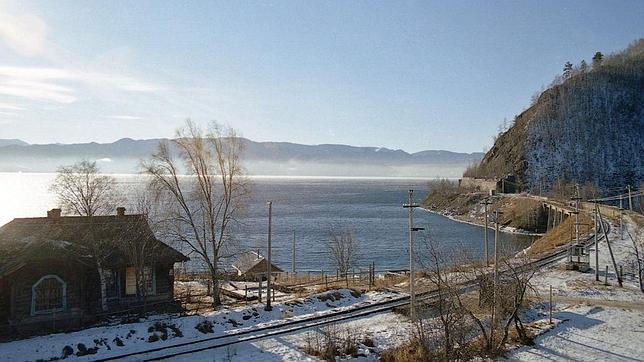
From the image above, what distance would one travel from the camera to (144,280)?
96.9ft

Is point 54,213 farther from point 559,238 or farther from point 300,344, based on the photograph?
point 559,238

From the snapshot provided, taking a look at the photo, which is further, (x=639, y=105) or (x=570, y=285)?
(x=639, y=105)

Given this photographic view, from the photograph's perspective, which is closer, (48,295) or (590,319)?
(48,295)

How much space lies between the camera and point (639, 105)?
170 m

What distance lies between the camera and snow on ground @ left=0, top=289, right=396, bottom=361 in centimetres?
2053

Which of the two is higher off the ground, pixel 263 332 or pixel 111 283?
pixel 111 283

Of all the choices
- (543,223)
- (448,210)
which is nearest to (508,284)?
(543,223)

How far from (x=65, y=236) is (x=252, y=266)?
59.1ft

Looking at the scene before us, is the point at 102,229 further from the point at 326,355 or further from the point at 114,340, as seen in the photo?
the point at 326,355

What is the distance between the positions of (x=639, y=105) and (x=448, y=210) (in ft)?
276

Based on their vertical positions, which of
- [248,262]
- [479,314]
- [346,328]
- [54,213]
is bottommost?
[248,262]

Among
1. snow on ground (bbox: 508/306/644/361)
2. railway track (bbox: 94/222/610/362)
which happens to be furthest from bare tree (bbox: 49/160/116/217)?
snow on ground (bbox: 508/306/644/361)

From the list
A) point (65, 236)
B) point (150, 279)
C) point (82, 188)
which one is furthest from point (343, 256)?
point (65, 236)

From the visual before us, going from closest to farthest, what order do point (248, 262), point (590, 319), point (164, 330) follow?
point (164, 330)
point (590, 319)
point (248, 262)
